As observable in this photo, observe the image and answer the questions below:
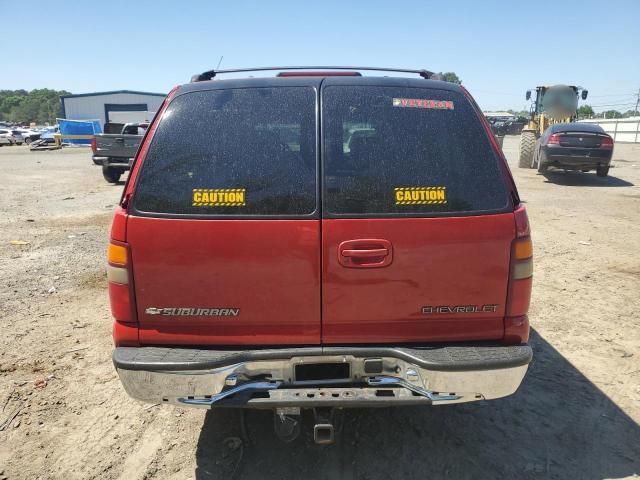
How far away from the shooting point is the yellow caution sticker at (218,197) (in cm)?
231

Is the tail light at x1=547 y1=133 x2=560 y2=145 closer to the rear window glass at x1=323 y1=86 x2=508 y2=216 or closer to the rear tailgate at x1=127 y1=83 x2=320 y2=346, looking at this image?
the rear window glass at x1=323 y1=86 x2=508 y2=216

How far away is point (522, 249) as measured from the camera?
236 centimetres

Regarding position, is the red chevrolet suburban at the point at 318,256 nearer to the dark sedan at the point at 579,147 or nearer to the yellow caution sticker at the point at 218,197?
the yellow caution sticker at the point at 218,197

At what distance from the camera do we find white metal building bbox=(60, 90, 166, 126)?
5406 cm

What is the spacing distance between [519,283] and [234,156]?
1.58 metres

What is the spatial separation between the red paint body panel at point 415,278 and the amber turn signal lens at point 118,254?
0.98 m

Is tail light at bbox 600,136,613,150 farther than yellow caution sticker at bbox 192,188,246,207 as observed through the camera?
Yes

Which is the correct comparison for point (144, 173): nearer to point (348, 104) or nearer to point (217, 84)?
point (217, 84)

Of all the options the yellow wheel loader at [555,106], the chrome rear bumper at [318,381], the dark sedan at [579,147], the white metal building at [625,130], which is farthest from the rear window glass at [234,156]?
the white metal building at [625,130]

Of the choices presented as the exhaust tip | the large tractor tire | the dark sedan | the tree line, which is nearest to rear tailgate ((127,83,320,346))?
the exhaust tip

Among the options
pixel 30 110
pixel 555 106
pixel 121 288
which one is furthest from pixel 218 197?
pixel 30 110

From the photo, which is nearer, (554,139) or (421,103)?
(421,103)

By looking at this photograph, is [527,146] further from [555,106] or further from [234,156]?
[234,156]

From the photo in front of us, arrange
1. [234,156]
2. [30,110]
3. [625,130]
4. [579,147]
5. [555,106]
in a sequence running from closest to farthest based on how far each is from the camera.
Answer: [234,156]
[579,147]
[555,106]
[625,130]
[30,110]
